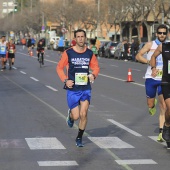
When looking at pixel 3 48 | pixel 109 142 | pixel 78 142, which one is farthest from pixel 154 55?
pixel 3 48

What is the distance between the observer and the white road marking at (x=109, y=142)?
34.9ft

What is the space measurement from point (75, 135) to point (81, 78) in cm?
176

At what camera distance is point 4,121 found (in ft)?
44.8

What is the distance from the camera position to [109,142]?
36.3 feet

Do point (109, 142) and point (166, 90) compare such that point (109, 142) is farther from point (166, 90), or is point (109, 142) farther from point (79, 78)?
point (166, 90)

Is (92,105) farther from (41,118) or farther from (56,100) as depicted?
(41,118)

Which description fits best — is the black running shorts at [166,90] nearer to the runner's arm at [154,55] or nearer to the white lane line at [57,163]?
the runner's arm at [154,55]

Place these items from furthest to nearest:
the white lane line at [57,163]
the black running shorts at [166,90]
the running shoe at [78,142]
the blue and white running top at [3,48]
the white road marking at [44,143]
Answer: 1. the blue and white running top at [3,48]
2. the running shoe at [78,142]
3. the white road marking at [44,143]
4. the black running shorts at [166,90]
5. the white lane line at [57,163]

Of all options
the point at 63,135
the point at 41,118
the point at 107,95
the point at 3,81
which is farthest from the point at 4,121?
the point at 3,81

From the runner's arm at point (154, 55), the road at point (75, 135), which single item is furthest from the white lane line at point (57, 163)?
the runner's arm at point (154, 55)

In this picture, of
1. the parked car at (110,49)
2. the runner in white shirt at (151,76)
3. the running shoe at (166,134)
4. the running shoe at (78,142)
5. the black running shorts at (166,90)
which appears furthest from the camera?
the parked car at (110,49)

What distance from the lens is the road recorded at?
363 inches

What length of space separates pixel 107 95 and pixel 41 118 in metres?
5.99

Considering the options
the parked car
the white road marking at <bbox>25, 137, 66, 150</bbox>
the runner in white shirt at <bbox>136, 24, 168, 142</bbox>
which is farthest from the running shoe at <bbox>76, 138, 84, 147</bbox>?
the parked car
